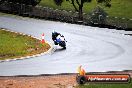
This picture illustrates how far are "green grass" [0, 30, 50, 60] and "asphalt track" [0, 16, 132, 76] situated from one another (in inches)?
58.7

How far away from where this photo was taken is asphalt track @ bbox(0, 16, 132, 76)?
25969 mm

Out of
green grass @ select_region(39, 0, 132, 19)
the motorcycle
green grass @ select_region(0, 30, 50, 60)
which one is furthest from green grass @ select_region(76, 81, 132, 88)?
green grass @ select_region(39, 0, 132, 19)

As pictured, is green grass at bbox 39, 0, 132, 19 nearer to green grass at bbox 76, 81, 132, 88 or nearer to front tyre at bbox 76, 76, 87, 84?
green grass at bbox 76, 81, 132, 88

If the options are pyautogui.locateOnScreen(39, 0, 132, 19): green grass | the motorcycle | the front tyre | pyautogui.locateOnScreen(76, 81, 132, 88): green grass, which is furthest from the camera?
pyautogui.locateOnScreen(39, 0, 132, 19): green grass

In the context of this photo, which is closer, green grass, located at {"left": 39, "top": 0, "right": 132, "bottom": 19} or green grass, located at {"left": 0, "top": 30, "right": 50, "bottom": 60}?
green grass, located at {"left": 0, "top": 30, "right": 50, "bottom": 60}

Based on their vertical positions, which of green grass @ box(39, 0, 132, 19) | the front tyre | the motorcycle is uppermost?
the front tyre

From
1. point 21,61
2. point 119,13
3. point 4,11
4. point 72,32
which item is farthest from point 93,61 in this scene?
point 119,13

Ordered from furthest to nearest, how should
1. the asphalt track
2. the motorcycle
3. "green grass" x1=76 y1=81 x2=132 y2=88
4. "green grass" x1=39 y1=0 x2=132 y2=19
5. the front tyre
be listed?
"green grass" x1=39 y1=0 x2=132 y2=19 → the motorcycle → the asphalt track → the front tyre → "green grass" x1=76 y1=81 x2=132 y2=88

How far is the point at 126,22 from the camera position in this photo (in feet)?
157

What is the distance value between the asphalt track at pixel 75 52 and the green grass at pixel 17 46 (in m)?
1.49

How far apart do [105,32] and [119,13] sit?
39.2 meters

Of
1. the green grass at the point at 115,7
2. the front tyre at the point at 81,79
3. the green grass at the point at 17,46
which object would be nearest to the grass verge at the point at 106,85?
the front tyre at the point at 81,79

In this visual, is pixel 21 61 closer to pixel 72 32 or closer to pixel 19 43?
pixel 19 43

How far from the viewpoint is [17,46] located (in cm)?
3388
